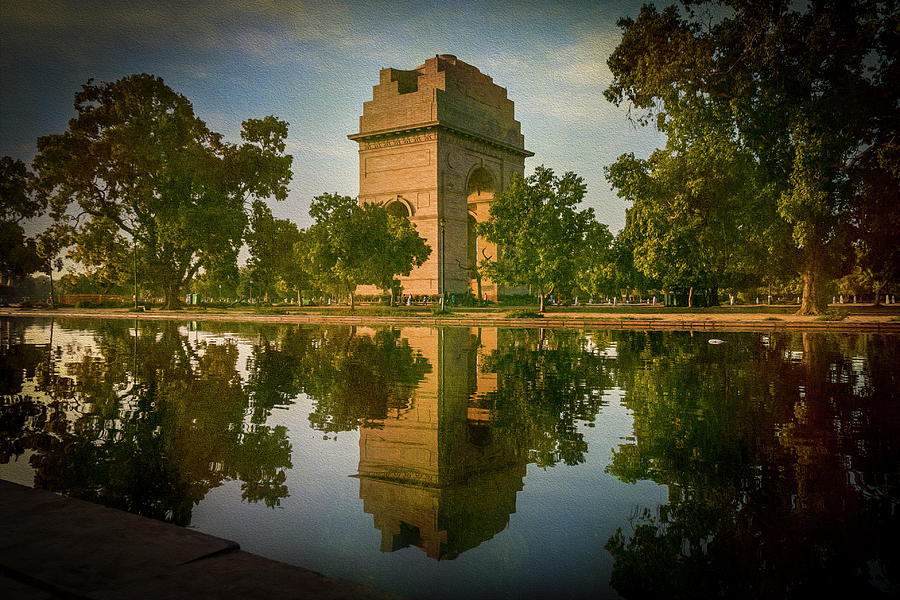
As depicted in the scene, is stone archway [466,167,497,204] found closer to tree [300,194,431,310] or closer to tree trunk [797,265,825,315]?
tree [300,194,431,310]

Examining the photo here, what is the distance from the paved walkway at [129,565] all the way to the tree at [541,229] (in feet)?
116

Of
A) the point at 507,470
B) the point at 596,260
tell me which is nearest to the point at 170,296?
the point at 596,260

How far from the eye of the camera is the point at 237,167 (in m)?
47.8

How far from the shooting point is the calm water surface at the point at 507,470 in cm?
360

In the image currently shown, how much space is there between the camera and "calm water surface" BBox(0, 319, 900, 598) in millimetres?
3600

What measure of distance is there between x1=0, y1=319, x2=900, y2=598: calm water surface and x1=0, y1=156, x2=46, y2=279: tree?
52.8m

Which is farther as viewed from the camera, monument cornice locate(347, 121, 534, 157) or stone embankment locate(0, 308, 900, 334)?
monument cornice locate(347, 121, 534, 157)

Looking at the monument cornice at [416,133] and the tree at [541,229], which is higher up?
the monument cornice at [416,133]

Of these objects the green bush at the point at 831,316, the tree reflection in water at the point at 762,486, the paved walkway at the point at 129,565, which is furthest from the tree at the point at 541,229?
the paved walkway at the point at 129,565

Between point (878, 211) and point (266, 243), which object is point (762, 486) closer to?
point (878, 211)

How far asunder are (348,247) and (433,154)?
1576cm

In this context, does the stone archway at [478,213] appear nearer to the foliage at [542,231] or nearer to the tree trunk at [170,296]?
the foliage at [542,231]

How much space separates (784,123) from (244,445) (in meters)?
29.4

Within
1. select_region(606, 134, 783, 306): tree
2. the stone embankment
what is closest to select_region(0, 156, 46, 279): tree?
the stone embankment
